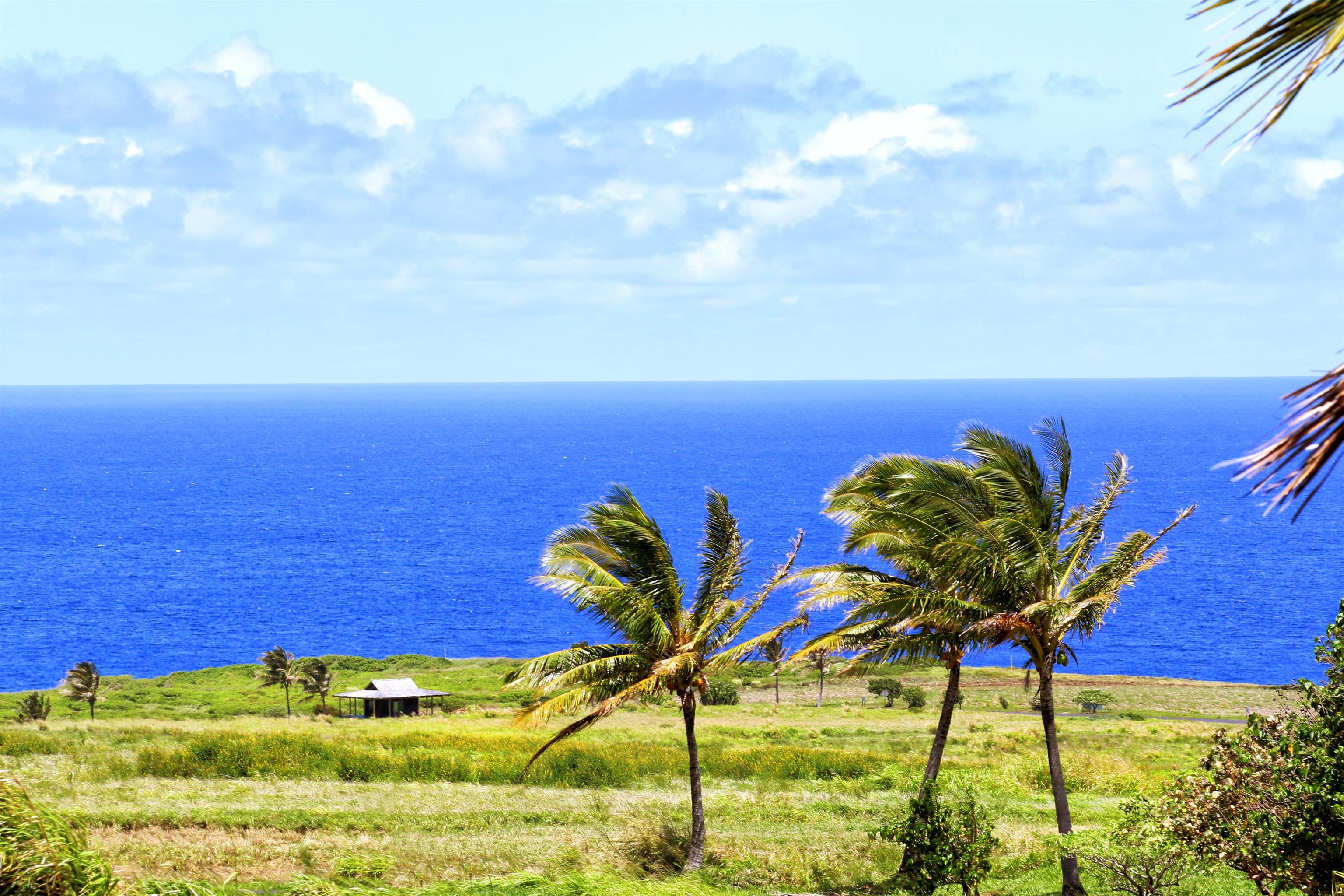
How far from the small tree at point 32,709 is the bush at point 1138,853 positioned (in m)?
52.0

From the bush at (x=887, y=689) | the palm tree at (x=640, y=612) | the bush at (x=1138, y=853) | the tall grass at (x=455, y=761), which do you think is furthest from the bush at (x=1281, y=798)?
the bush at (x=887, y=689)

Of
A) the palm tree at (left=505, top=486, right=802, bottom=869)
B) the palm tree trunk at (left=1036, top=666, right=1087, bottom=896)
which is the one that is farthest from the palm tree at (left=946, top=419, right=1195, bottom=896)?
the palm tree at (left=505, top=486, right=802, bottom=869)

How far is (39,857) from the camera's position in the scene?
38.2ft

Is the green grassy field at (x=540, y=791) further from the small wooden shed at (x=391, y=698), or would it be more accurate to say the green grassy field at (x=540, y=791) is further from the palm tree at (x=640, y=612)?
the small wooden shed at (x=391, y=698)

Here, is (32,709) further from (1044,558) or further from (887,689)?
(1044,558)

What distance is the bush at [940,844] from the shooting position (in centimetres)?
2272

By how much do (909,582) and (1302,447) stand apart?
68.7ft

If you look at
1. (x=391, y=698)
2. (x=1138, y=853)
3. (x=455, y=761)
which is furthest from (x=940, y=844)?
(x=391, y=698)

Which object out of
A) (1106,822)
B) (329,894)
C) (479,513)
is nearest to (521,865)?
(329,894)

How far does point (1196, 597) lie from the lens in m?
124

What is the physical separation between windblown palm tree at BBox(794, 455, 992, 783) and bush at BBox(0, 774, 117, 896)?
14.0 meters

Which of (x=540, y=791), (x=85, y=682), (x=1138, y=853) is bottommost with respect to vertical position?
(x=85, y=682)

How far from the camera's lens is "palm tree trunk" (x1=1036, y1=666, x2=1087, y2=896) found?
22.1 meters

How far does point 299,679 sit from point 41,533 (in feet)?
387
